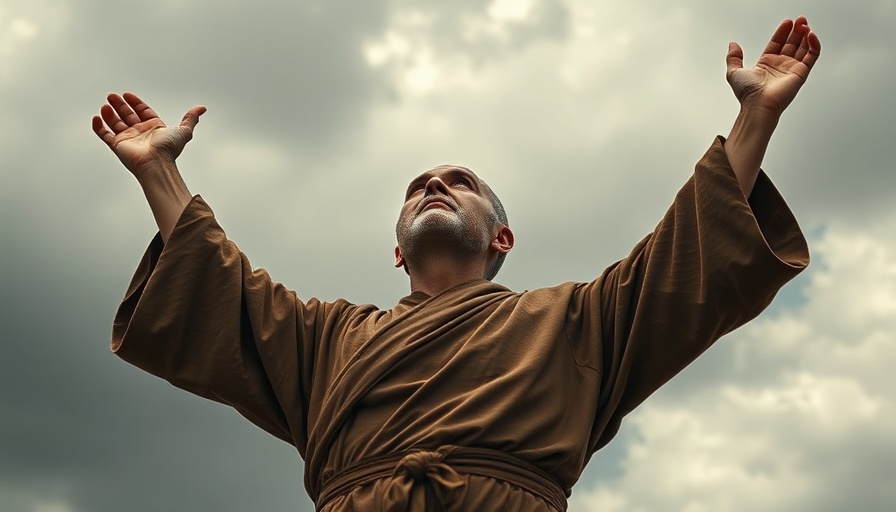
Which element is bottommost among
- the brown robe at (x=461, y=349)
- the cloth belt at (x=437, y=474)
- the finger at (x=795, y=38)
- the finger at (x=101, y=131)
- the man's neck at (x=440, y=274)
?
the cloth belt at (x=437, y=474)

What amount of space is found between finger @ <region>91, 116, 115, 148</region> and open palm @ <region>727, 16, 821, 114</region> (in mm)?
3530

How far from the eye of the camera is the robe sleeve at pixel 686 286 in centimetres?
762

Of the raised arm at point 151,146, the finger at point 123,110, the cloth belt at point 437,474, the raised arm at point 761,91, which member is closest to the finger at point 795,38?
the raised arm at point 761,91

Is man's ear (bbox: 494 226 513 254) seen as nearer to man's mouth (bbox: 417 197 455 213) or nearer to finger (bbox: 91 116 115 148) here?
man's mouth (bbox: 417 197 455 213)

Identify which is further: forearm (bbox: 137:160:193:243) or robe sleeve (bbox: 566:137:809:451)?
forearm (bbox: 137:160:193:243)

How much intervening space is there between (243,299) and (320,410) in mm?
897

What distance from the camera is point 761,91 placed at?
308 inches

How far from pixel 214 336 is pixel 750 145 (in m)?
3.04

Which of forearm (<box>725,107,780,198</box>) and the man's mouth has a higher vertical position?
the man's mouth

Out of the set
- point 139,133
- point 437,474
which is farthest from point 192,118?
point 437,474

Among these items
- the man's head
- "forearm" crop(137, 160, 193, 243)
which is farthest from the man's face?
"forearm" crop(137, 160, 193, 243)

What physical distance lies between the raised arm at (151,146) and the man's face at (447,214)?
1.30 m

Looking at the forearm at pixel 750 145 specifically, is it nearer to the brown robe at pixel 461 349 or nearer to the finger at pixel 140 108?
the brown robe at pixel 461 349

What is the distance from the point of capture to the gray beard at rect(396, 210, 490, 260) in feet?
28.6
